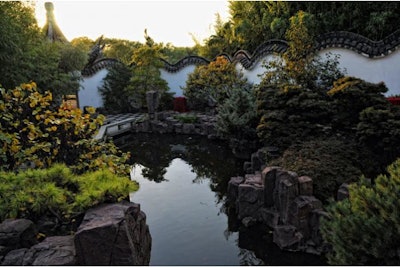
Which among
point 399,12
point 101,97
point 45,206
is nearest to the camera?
point 45,206

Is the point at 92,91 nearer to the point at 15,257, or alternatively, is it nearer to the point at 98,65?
the point at 98,65

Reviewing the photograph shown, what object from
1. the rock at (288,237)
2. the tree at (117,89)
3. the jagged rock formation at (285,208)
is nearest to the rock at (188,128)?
the tree at (117,89)

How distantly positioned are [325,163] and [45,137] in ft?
14.1

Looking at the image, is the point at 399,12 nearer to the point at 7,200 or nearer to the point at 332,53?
the point at 332,53

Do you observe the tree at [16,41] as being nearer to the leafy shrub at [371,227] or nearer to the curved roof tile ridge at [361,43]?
the leafy shrub at [371,227]

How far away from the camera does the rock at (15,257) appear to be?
2840mm

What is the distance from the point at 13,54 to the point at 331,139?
732 cm

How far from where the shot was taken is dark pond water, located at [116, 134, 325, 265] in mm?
4453

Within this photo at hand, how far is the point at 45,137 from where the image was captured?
495cm

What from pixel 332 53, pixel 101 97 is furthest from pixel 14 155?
pixel 101 97

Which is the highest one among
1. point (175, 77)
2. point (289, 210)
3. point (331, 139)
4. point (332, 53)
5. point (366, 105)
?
point (175, 77)

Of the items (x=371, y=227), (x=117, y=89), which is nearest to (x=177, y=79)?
(x=117, y=89)

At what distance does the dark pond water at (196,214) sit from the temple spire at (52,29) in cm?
1020

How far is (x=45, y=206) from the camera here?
349 cm
